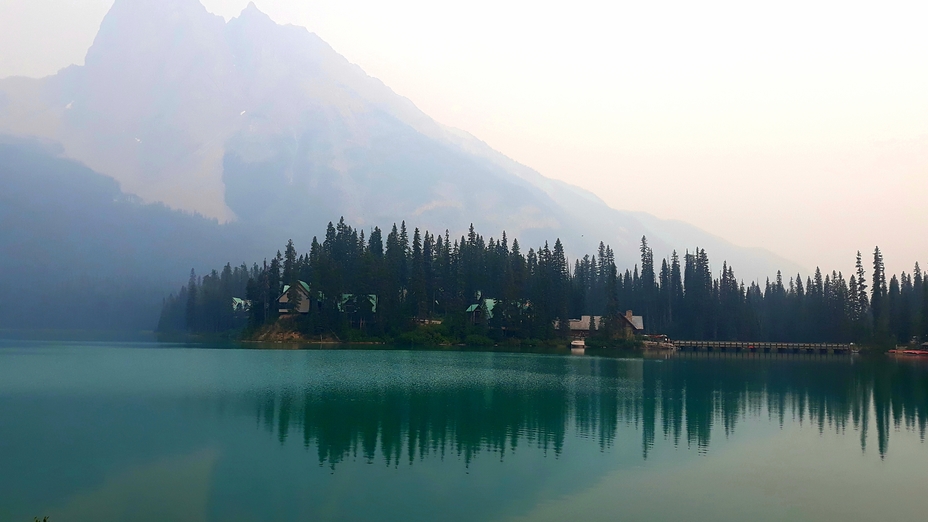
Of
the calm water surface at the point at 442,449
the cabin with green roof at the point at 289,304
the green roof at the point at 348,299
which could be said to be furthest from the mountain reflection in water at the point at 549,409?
the cabin with green roof at the point at 289,304

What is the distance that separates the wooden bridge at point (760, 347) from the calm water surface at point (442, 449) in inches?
3110

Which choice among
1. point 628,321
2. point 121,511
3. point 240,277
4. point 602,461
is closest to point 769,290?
point 628,321

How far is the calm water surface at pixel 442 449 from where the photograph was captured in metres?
21.2

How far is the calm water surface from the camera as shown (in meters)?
21.2

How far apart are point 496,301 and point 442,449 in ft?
315

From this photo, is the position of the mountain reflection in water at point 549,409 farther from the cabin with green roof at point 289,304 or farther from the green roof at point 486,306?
the cabin with green roof at point 289,304

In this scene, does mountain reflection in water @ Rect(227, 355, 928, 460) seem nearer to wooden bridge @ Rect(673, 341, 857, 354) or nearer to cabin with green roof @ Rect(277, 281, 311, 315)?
cabin with green roof @ Rect(277, 281, 311, 315)

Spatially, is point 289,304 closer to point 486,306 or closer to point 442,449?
point 486,306

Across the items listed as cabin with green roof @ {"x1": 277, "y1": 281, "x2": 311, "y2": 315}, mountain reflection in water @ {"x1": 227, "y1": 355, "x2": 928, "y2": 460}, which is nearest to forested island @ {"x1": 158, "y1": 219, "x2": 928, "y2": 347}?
cabin with green roof @ {"x1": 277, "y1": 281, "x2": 311, "y2": 315}

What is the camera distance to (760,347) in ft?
446

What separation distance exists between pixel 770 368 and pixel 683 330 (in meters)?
70.1

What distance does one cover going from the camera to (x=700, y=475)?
25.7 m

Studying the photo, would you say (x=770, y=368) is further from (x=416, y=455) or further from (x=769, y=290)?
(x=769, y=290)

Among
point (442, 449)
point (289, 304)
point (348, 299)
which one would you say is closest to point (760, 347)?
point (348, 299)
